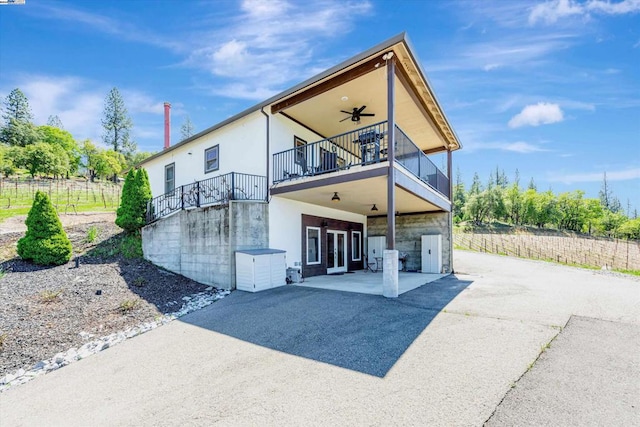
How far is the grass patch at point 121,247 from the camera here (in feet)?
34.7

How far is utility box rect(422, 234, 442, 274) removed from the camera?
41.2ft

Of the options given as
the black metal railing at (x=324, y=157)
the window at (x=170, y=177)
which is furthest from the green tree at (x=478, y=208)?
the window at (x=170, y=177)

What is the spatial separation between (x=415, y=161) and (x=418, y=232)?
15.5ft

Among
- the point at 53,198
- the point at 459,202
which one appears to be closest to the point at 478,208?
the point at 459,202

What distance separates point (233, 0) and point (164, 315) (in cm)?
891

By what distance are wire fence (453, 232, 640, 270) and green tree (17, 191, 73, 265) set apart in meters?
23.2

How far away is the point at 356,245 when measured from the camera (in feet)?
47.5

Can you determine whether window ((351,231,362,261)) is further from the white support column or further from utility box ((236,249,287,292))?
the white support column

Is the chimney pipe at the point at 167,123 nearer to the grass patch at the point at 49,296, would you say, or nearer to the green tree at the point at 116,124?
the grass patch at the point at 49,296

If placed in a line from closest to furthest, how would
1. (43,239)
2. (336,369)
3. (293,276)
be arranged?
(336,369), (43,239), (293,276)

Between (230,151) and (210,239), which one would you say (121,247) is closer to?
(210,239)

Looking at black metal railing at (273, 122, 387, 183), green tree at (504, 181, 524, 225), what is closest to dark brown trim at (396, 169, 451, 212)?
black metal railing at (273, 122, 387, 183)

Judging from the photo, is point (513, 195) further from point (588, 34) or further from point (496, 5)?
point (496, 5)

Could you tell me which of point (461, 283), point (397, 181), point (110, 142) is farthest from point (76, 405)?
point (110, 142)
